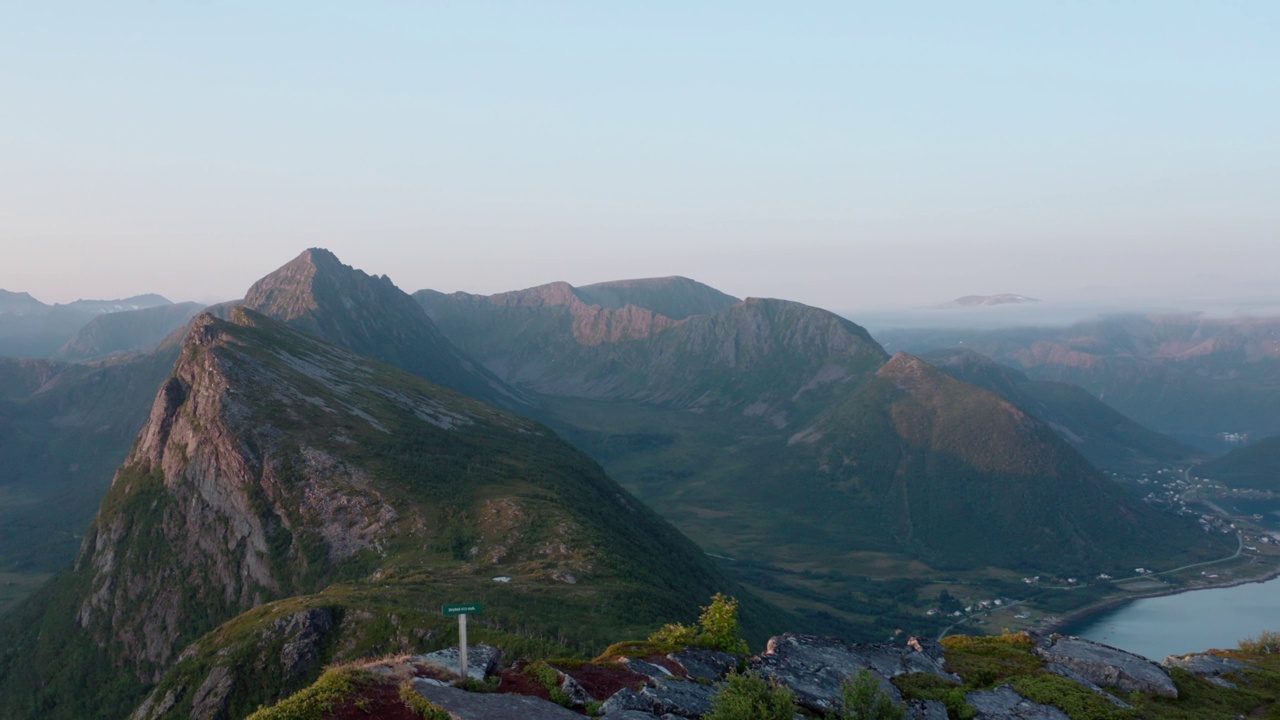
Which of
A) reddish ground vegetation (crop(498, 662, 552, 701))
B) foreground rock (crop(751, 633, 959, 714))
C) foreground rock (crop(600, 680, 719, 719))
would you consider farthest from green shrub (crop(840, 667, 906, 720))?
reddish ground vegetation (crop(498, 662, 552, 701))

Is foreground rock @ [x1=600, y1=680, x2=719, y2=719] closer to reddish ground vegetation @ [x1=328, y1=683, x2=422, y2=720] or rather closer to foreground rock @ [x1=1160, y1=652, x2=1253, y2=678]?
reddish ground vegetation @ [x1=328, y1=683, x2=422, y2=720]

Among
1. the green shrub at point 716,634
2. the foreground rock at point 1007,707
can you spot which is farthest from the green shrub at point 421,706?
the foreground rock at point 1007,707

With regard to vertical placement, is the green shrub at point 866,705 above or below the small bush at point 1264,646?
above

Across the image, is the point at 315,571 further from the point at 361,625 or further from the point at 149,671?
the point at 361,625

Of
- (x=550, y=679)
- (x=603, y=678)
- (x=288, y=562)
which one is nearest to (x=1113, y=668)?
(x=603, y=678)

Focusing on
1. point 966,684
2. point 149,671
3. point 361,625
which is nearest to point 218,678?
point 361,625

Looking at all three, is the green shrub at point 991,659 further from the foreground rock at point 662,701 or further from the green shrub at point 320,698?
the green shrub at point 320,698
